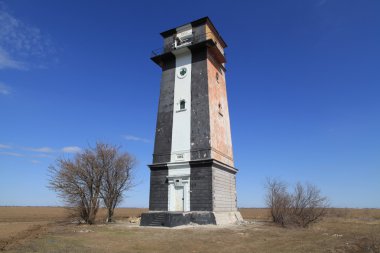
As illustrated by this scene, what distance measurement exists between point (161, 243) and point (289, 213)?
14.0m

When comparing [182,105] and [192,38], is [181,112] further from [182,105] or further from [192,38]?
[192,38]

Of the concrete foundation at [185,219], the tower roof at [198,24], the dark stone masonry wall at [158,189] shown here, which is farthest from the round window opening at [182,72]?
the concrete foundation at [185,219]

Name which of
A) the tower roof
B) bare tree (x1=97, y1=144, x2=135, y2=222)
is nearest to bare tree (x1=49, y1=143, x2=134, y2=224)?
bare tree (x1=97, y1=144, x2=135, y2=222)

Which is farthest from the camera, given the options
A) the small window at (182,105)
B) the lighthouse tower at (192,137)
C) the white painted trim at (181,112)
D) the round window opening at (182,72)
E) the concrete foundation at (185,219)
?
the round window opening at (182,72)

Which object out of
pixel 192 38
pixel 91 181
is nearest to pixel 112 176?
pixel 91 181

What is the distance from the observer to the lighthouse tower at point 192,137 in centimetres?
2017

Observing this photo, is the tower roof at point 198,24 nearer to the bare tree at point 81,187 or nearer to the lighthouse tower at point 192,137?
the lighthouse tower at point 192,137

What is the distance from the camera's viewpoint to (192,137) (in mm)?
21703

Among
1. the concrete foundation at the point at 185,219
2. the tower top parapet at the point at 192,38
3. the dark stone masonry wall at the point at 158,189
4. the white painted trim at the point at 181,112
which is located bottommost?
the concrete foundation at the point at 185,219

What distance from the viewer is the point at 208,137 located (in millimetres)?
21031

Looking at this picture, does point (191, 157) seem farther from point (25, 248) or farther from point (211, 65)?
point (25, 248)

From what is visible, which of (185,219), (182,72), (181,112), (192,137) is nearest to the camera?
(185,219)

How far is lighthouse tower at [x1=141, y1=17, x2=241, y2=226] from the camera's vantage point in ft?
66.2

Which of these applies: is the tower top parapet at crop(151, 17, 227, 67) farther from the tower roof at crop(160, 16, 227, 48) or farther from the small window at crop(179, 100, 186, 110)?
the small window at crop(179, 100, 186, 110)
